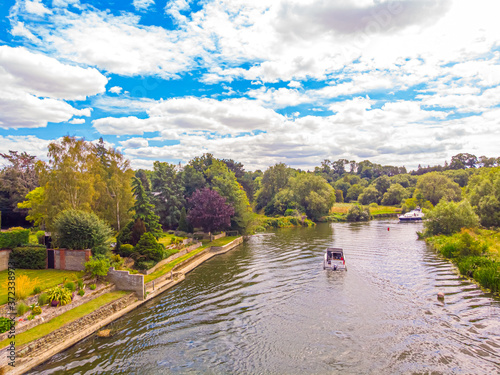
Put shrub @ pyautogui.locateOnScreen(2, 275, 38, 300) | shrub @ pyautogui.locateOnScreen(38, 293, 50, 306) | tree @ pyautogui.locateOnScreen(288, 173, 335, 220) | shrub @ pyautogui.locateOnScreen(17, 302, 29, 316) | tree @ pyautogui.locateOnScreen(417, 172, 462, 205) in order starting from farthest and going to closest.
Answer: tree @ pyautogui.locateOnScreen(417, 172, 462, 205) → tree @ pyautogui.locateOnScreen(288, 173, 335, 220) → shrub @ pyautogui.locateOnScreen(38, 293, 50, 306) → shrub @ pyautogui.locateOnScreen(2, 275, 38, 300) → shrub @ pyautogui.locateOnScreen(17, 302, 29, 316)

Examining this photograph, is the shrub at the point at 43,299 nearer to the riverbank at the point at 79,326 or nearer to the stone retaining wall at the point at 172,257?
the riverbank at the point at 79,326

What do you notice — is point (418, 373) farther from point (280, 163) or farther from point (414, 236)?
point (280, 163)

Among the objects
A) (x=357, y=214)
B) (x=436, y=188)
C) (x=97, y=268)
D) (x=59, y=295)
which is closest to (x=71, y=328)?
(x=59, y=295)

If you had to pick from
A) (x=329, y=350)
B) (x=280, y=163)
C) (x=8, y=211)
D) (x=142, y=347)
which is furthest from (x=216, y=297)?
(x=280, y=163)

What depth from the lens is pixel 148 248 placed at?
1188 inches

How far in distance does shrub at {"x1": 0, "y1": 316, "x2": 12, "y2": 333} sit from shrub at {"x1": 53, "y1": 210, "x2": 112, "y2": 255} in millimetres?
10231

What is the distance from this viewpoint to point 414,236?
54.8 meters

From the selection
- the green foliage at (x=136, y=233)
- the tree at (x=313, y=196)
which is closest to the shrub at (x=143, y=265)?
the green foliage at (x=136, y=233)

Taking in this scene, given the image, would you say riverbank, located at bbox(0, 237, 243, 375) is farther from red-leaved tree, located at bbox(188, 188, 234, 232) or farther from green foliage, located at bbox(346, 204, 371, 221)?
green foliage, located at bbox(346, 204, 371, 221)

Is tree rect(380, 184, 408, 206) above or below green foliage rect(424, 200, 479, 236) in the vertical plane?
above

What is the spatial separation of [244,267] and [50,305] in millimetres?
19346

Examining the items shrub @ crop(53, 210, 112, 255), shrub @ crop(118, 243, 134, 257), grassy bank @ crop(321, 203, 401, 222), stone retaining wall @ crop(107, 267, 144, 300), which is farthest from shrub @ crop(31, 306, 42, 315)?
grassy bank @ crop(321, 203, 401, 222)

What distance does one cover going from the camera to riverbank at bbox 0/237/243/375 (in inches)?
578

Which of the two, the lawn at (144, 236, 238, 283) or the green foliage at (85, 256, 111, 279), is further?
the lawn at (144, 236, 238, 283)
